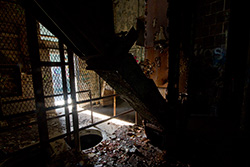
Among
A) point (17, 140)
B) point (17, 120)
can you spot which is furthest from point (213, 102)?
point (17, 120)

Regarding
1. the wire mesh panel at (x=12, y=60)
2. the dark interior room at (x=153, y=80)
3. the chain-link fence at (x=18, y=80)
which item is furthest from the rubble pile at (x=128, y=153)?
the wire mesh panel at (x=12, y=60)

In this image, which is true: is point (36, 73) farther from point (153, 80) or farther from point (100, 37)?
point (153, 80)

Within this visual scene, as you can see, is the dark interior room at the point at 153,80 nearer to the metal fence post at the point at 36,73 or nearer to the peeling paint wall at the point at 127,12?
the metal fence post at the point at 36,73

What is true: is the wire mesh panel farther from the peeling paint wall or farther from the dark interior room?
the peeling paint wall

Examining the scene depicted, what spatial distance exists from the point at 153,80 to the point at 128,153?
6.41 ft

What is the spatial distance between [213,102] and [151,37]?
2.50 m

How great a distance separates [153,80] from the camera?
10.0ft

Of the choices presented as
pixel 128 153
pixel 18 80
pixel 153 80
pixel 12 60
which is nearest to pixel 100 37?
pixel 153 80

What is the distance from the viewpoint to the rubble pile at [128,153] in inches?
105

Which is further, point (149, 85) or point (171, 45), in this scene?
point (171, 45)

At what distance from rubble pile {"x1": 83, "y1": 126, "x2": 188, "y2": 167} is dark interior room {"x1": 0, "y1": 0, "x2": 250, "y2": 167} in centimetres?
2

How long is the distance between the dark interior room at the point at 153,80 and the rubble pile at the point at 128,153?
23 mm

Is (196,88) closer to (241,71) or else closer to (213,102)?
(213,102)

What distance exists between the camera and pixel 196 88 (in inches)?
128
